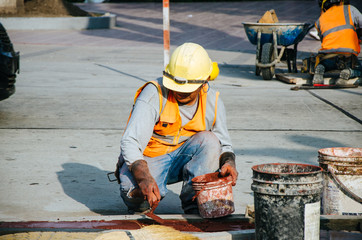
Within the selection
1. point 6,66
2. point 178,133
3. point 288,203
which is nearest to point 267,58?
point 6,66

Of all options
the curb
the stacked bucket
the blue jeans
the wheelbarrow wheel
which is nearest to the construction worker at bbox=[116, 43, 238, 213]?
the blue jeans

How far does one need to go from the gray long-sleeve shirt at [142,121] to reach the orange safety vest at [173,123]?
0.04m

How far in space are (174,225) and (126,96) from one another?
5141 millimetres

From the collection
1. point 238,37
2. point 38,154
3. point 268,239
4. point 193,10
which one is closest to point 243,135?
point 38,154

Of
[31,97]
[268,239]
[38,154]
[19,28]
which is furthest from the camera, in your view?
[19,28]

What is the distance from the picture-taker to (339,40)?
9070 mm

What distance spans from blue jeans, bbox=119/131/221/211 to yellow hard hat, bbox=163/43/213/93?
39 cm

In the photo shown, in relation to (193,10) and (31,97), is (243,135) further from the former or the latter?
(193,10)

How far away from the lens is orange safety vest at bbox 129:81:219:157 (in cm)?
369

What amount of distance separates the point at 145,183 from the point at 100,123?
3545 millimetres

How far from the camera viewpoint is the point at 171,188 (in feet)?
15.0

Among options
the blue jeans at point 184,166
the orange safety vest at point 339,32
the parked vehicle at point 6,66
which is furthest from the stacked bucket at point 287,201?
the orange safety vest at point 339,32

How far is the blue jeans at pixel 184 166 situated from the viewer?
368 cm

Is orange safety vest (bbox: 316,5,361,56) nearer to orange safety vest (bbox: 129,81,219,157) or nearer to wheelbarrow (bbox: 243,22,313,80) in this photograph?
wheelbarrow (bbox: 243,22,313,80)
